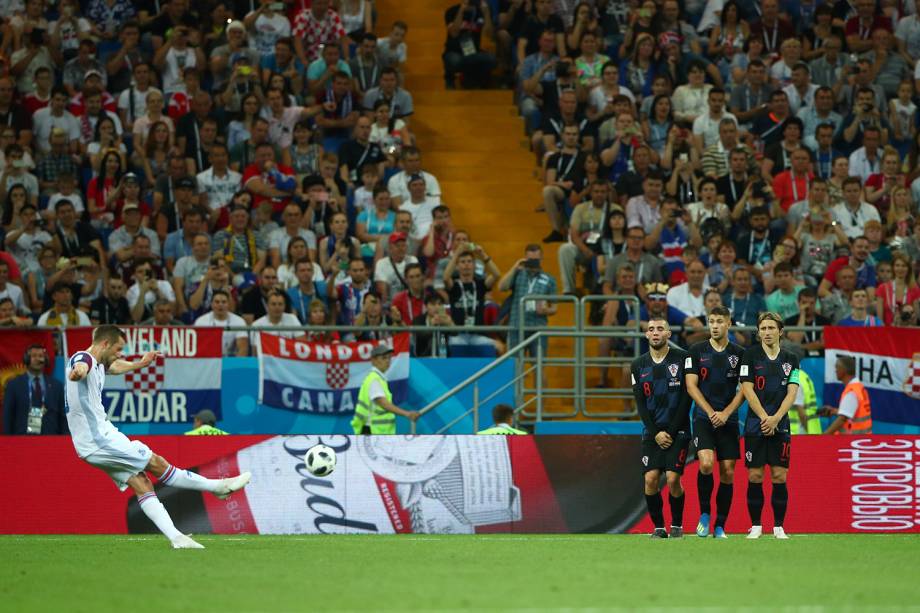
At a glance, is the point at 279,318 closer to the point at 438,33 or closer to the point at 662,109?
the point at 662,109

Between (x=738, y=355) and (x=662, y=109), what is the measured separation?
9012mm

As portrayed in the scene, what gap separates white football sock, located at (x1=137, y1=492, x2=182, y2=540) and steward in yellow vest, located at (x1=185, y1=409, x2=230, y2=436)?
385cm

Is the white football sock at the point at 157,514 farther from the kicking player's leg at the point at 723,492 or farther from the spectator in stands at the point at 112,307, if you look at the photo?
the spectator in stands at the point at 112,307

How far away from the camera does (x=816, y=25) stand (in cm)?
2533

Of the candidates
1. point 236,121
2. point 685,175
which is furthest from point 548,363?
point 236,121

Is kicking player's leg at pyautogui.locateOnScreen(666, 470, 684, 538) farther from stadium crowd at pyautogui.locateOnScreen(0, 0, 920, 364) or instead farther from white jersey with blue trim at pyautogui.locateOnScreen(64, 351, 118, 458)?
white jersey with blue trim at pyautogui.locateOnScreen(64, 351, 118, 458)

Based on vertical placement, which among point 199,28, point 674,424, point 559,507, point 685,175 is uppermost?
point 199,28

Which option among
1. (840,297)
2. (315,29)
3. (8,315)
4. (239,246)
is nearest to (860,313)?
(840,297)

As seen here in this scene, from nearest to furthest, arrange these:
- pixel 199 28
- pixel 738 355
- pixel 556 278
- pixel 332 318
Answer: pixel 738 355 → pixel 332 318 → pixel 556 278 → pixel 199 28

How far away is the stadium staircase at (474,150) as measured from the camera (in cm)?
2336

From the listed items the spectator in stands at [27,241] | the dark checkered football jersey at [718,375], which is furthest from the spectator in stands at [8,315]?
the dark checkered football jersey at [718,375]

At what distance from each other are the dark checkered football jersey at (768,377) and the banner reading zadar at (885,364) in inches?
161

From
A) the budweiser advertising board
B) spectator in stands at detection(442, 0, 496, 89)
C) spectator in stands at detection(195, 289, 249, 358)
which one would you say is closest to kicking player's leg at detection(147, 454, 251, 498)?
the budweiser advertising board

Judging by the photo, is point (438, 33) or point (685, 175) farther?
point (438, 33)
